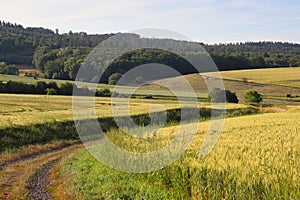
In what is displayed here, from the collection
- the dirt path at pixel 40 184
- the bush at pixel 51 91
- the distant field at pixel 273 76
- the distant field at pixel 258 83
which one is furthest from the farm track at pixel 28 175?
the distant field at pixel 273 76

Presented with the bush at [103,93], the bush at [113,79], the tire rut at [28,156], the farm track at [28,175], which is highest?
the bush at [113,79]

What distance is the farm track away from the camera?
1463 cm

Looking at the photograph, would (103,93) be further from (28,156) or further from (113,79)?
(28,156)

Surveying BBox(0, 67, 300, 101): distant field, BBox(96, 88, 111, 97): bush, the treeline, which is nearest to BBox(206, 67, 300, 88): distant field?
BBox(0, 67, 300, 101): distant field

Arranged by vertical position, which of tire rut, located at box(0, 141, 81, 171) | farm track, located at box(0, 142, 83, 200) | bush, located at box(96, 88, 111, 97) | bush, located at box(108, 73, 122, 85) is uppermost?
bush, located at box(108, 73, 122, 85)

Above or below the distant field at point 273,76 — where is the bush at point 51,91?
below

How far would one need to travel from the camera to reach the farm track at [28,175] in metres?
14.6

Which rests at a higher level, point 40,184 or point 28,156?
point 40,184

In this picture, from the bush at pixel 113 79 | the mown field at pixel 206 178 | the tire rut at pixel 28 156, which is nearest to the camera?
the mown field at pixel 206 178

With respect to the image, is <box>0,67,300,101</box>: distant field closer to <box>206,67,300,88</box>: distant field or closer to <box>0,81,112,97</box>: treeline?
<box>206,67,300,88</box>: distant field

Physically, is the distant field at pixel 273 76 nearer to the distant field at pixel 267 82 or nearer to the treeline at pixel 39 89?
the distant field at pixel 267 82

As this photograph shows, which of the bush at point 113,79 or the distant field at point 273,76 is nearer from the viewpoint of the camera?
the bush at point 113,79

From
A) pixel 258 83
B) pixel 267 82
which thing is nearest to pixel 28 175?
pixel 258 83

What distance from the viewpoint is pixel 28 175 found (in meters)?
18.3
